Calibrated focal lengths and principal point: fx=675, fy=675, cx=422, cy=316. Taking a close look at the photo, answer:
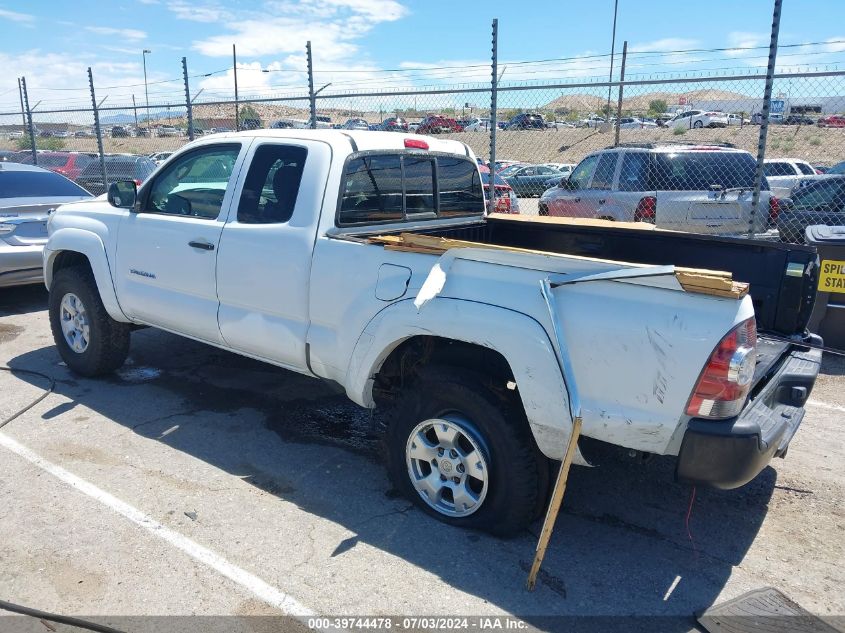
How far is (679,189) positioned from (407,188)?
21.3ft

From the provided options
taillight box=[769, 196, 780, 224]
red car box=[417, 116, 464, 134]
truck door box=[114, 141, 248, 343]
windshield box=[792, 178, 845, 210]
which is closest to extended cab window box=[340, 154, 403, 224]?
truck door box=[114, 141, 248, 343]

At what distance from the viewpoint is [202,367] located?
608 centimetres

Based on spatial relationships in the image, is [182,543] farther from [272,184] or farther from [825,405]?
[825,405]

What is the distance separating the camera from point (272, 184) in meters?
4.30

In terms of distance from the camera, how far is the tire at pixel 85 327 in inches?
217

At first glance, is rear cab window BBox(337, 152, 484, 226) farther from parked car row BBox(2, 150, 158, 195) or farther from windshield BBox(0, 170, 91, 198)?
parked car row BBox(2, 150, 158, 195)

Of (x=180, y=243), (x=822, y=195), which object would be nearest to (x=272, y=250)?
(x=180, y=243)

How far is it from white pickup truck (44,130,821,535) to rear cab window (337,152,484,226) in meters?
0.01

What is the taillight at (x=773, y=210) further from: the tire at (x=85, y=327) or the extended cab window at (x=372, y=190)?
the tire at (x=85, y=327)

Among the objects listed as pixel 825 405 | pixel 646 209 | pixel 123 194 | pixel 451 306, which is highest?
pixel 123 194

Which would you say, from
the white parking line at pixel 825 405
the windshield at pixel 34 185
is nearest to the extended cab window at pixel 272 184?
the white parking line at pixel 825 405

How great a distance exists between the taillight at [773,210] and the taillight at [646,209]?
153 centimetres

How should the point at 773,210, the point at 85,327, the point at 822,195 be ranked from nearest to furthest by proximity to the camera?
1. the point at 85,327
2. the point at 773,210
3. the point at 822,195

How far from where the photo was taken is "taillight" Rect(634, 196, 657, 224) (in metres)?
9.84
